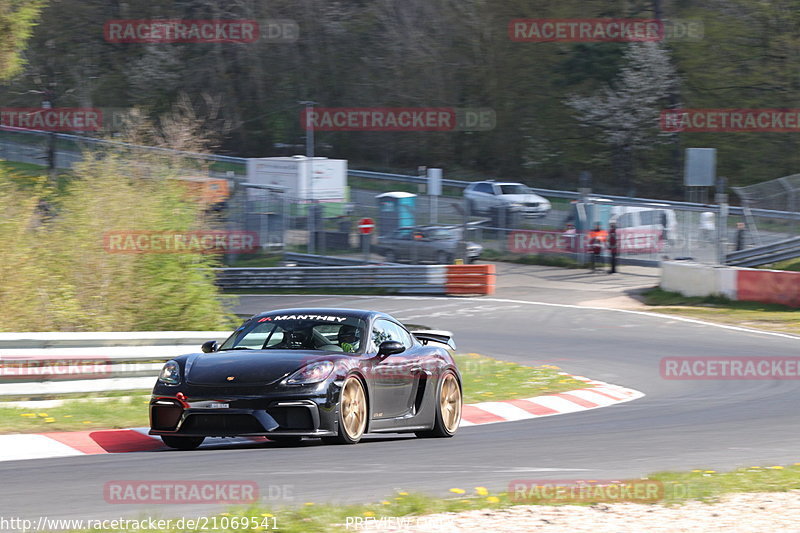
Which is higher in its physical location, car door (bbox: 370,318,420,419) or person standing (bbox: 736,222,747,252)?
person standing (bbox: 736,222,747,252)

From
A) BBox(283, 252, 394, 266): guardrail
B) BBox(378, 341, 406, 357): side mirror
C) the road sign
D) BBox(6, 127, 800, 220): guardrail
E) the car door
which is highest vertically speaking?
BBox(6, 127, 800, 220): guardrail

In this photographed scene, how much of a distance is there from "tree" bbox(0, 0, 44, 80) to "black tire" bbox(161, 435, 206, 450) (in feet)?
38.4

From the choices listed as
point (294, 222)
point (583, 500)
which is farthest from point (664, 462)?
point (294, 222)

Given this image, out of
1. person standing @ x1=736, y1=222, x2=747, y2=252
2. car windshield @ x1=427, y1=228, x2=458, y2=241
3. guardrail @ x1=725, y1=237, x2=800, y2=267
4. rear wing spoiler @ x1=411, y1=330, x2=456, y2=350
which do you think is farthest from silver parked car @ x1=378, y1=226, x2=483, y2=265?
rear wing spoiler @ x1=411, y1=330, x2=456, y2=350

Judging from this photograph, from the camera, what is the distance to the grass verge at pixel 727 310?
24.4m

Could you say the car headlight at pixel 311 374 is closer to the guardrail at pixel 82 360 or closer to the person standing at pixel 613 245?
the guardrail at pixel 82 360

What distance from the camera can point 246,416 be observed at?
8516 mm

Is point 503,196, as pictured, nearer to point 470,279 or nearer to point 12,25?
point 470,279

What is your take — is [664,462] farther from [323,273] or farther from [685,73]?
[685,73]

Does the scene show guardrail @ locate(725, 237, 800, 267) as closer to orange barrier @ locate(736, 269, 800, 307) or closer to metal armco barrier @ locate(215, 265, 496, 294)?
orange barrier @ locate(736, 269, 800, 307)

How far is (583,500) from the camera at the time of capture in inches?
268

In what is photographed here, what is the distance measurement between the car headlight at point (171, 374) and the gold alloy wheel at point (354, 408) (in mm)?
1346

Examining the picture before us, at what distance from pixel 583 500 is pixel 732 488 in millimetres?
1224

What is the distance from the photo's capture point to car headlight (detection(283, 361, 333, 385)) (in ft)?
28.5
